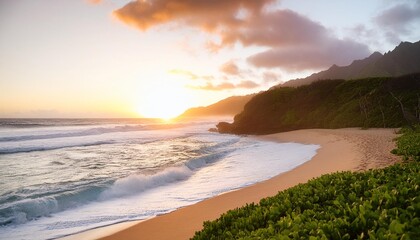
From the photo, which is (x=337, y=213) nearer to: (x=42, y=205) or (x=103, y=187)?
(x=42, y=205)

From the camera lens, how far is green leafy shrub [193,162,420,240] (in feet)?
10.4

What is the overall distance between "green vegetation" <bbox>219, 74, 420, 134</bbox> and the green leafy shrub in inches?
1284

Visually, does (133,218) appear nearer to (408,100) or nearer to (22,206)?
(22,206)

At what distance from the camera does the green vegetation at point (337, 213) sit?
3184 mm

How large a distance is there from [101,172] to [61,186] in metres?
3.51

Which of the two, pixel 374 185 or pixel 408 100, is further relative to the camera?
pixel 408 100

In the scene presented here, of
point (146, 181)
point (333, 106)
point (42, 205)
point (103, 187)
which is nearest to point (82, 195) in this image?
point (103, 187)

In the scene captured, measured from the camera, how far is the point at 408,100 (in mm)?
37219

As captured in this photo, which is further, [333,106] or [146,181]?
[333,106]

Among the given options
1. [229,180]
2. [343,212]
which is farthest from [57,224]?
[343,212]

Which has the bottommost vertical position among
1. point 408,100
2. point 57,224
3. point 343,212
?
point 57,224

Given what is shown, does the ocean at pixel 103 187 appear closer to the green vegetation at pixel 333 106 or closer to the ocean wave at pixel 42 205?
the ocean wave at pixel 42 205

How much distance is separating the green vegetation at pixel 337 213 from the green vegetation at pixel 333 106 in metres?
32.8

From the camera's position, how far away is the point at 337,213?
153 inches
